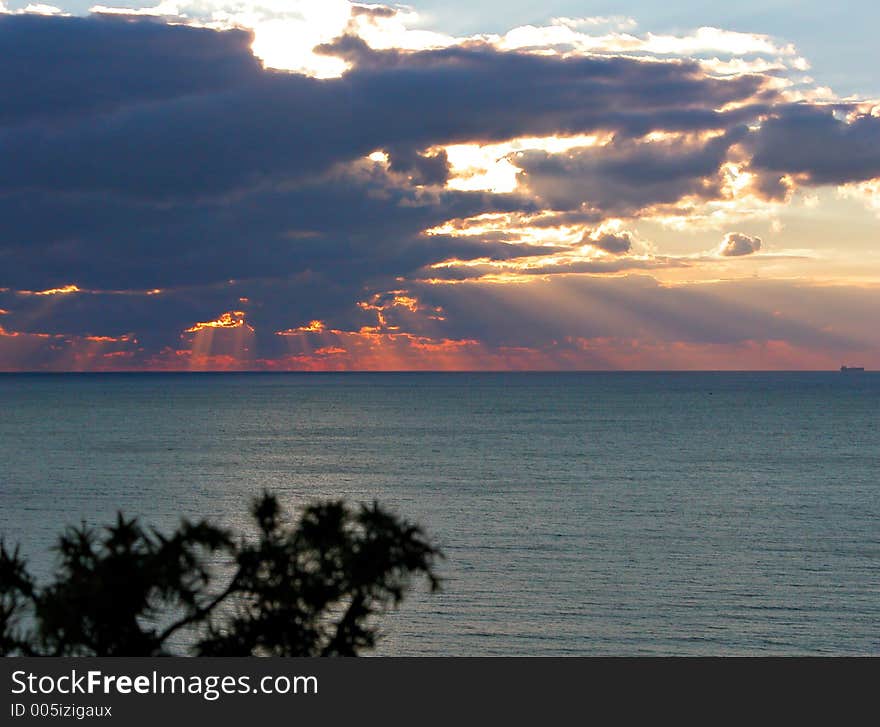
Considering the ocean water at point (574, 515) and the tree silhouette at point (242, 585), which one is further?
the ocean water at point (574, 515)

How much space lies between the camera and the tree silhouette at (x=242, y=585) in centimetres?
1166

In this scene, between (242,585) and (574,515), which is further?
(574,515)

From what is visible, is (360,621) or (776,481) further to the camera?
(776,481)

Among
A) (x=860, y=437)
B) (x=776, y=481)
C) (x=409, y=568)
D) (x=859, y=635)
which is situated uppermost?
(x=860, y=437)

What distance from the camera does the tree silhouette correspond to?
1166 cm

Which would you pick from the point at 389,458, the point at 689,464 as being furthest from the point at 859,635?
the point at 389,458

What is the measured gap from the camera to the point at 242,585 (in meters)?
12.6

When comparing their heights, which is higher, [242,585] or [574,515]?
[574,515]

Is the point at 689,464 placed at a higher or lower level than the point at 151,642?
higher

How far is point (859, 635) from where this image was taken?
5475 cm

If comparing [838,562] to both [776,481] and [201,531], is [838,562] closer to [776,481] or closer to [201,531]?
[776,481]

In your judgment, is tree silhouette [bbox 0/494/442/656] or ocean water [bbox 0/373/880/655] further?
ocean water [bbox 0/373/880/655]
